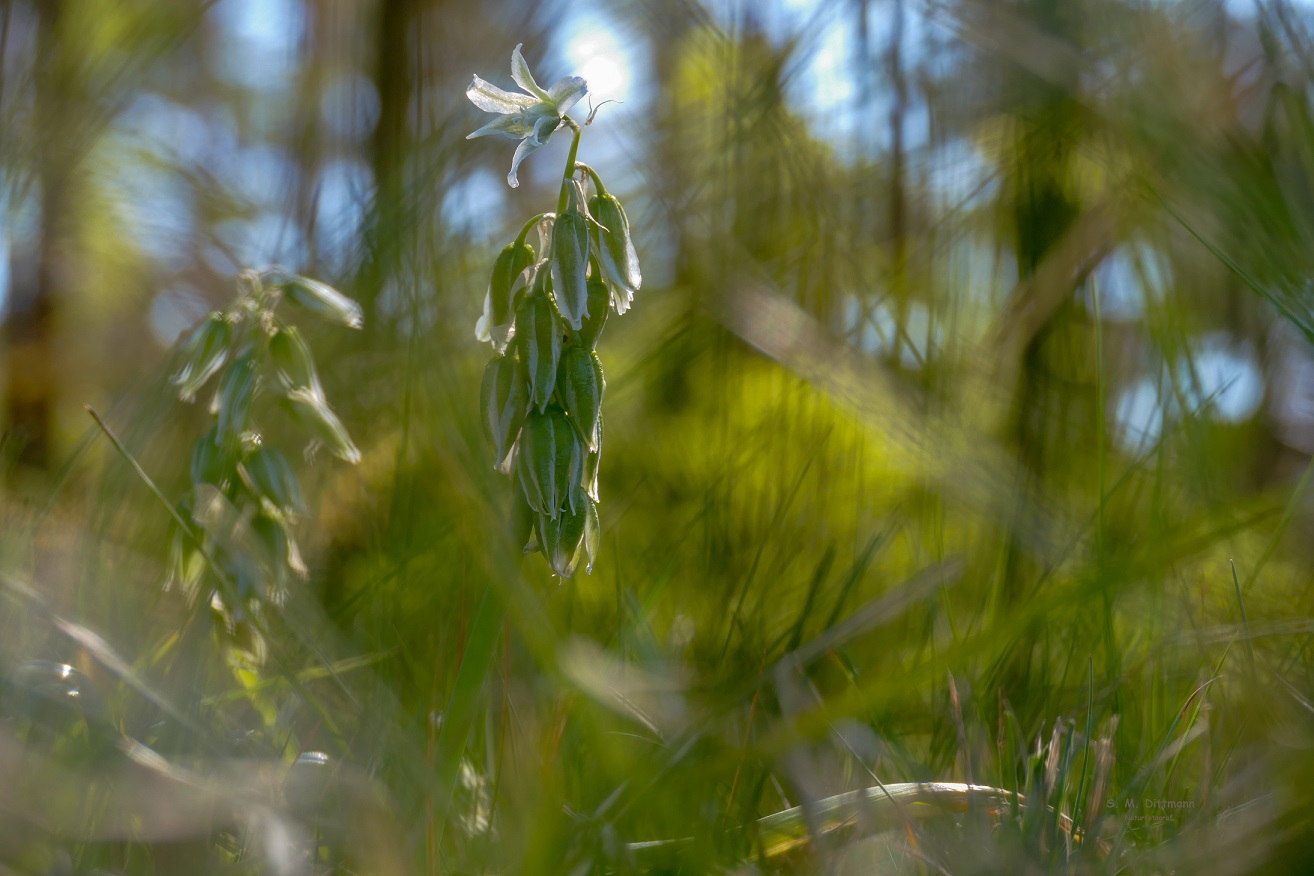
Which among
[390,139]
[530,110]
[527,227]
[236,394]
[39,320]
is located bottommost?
[39,320]

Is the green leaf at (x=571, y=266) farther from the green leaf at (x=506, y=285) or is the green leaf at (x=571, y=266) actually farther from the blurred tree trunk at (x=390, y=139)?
the blurred tree trunk at (x=390, y=139)

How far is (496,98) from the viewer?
979 millimetres

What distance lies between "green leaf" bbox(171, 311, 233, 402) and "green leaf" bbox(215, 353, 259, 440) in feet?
0.10

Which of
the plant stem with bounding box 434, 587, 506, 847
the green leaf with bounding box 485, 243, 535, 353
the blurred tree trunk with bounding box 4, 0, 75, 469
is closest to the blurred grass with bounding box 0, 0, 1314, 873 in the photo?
the plant stem with bounding box 434, 587, 506, 847

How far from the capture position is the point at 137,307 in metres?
6.75

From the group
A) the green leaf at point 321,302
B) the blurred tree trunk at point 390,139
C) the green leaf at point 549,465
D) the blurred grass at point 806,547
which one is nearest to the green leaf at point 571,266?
the green leaf at point 549,465

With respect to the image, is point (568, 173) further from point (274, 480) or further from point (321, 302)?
point (274, 480)

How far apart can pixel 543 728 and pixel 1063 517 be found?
3.88 feet

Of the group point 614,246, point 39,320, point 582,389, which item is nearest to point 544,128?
point 614,246

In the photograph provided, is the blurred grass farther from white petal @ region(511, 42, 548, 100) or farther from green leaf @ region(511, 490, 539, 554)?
white petal @ region(511, 42, 548, 100)

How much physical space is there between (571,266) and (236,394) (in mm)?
493

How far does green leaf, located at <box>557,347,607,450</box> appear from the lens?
94 cm

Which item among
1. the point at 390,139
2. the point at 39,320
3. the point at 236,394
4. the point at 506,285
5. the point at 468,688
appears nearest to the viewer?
the point at 468,688

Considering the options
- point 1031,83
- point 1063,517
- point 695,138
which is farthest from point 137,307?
point 1063,517
